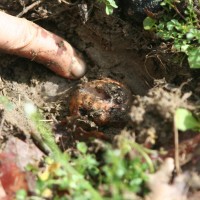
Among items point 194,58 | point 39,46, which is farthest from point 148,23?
point 39,46

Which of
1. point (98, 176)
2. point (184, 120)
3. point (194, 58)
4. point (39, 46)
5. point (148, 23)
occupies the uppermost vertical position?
point (148, 23)

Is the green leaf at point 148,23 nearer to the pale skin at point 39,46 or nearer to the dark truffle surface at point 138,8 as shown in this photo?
the dark truffle surface at point 138,8

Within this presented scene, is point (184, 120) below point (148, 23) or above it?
below

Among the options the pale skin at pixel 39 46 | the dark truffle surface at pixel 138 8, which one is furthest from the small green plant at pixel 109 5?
the pale skin at pixel 39 46

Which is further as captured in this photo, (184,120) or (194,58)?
(194,58)

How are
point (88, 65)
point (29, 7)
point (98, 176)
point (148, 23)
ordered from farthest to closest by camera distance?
1. point (88, 65)
2. point (29, 7)
3. point (148, 23)
4. point (98, 176)

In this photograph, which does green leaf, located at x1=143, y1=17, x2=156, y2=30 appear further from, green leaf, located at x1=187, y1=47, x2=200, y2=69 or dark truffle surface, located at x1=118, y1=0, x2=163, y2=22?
green leaf, located at x1=187, y1=47, x2=200, y2=69

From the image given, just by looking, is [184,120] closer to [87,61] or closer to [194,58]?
[194,58]
